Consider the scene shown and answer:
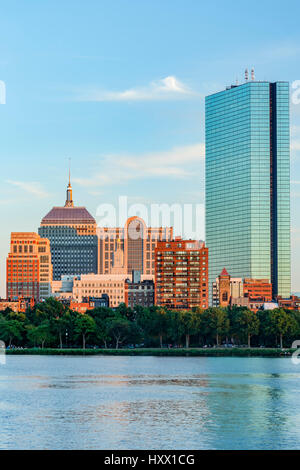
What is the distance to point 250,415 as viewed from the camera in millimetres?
81812

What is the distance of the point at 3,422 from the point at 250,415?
2291cm

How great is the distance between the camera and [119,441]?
217ft

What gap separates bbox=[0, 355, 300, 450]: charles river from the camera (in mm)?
67000

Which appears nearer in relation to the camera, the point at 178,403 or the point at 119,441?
the point at 119,441

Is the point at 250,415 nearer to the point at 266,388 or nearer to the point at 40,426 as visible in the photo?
the point at 40,426

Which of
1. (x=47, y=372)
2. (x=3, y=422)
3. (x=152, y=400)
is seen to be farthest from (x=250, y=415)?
(x=47, y=372)

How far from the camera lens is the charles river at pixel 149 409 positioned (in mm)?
67000

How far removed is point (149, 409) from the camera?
284 ft

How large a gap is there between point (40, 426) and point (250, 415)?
2021 cm
